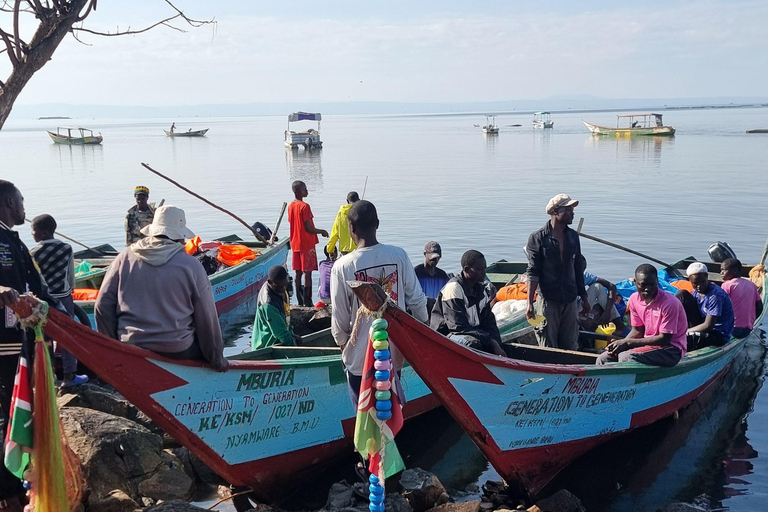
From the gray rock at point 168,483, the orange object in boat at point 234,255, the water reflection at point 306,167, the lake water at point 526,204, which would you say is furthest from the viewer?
the water reflection at point 306,167

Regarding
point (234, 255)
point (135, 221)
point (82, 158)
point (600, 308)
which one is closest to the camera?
point (600, 308)

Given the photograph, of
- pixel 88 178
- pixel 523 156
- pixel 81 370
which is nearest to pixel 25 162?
pixel 88 178

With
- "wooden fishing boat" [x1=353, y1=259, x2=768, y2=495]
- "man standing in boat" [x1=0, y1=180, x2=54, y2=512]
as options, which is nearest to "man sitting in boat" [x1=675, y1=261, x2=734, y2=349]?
"wooden fishing boat" [x1=353, y1=259, x2=768, y2=495]

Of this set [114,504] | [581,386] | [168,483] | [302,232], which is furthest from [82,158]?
[581,386]

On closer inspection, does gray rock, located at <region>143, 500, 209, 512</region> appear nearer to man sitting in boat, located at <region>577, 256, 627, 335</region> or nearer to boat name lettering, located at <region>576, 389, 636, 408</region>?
boat name lettering, located at <region>576, 389, 636, 408</region>

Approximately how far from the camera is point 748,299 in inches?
329

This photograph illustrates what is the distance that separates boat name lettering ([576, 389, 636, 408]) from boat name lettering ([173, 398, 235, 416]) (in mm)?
2939

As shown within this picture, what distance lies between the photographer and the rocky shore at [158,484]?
17.2 ft

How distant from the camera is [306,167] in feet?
152

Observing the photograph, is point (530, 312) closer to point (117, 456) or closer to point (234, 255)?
point (117, 456)

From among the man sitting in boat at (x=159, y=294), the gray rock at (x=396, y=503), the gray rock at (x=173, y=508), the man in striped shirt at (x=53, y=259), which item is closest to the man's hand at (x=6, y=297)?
the man sitting in boat at (x=159, y=294)

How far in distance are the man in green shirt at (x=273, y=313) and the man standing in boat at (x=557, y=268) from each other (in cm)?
247

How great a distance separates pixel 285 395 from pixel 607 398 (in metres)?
2.85

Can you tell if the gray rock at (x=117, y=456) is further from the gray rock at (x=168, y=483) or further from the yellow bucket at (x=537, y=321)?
the yellow bucket at (x=537, y=321)
